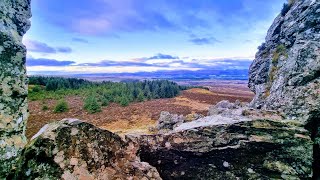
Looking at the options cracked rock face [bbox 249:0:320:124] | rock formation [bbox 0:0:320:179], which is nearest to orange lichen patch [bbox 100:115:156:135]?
cracked rock face [bbox 249:0:320:124]

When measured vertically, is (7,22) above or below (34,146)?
above

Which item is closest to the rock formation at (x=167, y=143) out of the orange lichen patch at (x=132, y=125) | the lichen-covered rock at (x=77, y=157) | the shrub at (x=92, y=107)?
the lichen-covered rock at (x=77, y=157)

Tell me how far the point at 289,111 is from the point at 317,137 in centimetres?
116

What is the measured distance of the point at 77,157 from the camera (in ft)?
19.0

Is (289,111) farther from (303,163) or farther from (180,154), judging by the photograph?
(180,154)

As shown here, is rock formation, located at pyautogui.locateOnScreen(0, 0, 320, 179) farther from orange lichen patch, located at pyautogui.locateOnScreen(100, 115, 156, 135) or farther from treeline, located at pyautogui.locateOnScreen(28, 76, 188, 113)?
treeline, located at pyautogui.locateOnScreen(28, 76, 188, 113)

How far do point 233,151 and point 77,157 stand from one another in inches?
153

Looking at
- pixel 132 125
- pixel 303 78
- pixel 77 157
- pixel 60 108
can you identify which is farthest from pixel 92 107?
pixel 77 157

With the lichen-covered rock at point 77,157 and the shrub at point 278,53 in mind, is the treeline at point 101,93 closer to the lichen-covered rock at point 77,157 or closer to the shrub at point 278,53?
the shrub at point 278,53

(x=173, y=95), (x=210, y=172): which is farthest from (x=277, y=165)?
(x=173, y=95)

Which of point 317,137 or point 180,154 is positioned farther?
point 317,137

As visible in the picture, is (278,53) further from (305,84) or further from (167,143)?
(167,143)

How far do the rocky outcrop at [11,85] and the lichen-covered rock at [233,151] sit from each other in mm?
2625

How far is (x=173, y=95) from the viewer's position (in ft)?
256
